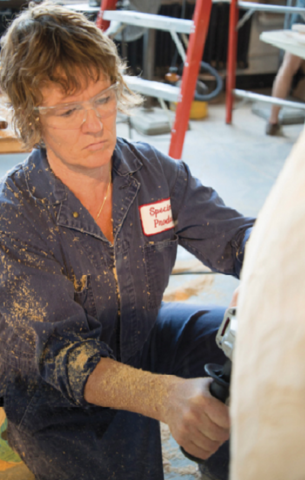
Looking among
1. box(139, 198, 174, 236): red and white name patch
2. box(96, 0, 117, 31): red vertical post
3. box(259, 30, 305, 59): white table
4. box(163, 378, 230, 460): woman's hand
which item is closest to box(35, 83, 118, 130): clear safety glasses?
box(139, 198, 174, 236): red and white name patch

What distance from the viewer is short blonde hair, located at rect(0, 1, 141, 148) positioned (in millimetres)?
985

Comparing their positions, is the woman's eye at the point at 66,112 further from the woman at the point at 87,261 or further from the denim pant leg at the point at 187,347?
the denim pant leg at the point at 187,347

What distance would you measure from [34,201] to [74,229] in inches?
4.6

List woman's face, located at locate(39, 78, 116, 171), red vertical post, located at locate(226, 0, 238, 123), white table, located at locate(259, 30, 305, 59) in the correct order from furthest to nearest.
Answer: red vertical post, located at locate(226, 0, 238, 123) < white table, located at locate(259, 30, 305, 59) < woman's face, located at locate(39, 78, 116, 171)

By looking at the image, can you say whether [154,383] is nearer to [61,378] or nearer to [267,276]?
[61,378]

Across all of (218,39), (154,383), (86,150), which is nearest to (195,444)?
(154,383)

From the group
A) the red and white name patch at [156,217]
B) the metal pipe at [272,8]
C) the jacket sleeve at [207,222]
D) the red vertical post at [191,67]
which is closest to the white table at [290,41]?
the red vertical post at [191,67]

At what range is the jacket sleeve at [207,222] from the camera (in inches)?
48.3

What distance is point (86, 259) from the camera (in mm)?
1083

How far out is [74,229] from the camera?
107cm

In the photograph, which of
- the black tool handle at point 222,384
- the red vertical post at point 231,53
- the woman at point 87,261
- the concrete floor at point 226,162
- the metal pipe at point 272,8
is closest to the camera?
the black tool handle at point 222,384

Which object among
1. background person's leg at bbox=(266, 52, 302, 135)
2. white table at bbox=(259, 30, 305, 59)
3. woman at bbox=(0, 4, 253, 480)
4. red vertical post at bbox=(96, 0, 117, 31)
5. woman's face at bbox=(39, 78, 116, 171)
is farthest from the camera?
background person's leg at bbox=(266, 52, 302, 135)

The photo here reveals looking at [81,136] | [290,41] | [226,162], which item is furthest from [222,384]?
[226,162]

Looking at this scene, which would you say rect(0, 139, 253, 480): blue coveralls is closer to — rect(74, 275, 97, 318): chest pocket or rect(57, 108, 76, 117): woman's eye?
rect(74, 275, 97, 318): chest pocket
